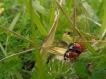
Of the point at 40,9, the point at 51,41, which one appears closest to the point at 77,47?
the point at 51,41

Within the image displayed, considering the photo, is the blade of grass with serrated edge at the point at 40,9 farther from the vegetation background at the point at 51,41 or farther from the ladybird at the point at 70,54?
the ladybird at the point at 70,54

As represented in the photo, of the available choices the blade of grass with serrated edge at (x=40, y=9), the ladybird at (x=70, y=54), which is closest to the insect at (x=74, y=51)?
the ladybird at (x=70, y=54)

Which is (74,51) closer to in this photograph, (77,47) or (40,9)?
(77,47)

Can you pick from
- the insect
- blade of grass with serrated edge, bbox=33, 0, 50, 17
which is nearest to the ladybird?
the insect

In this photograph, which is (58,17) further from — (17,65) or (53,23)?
(17,65)

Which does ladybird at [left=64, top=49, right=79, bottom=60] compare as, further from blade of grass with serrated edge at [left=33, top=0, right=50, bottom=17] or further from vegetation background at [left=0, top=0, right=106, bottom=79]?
blade of grass with serrated edge at [left=33, top=0, right=50, bottom=17]

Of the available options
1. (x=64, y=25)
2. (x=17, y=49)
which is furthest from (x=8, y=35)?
(x=64, y=25)

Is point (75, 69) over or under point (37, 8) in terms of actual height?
under
